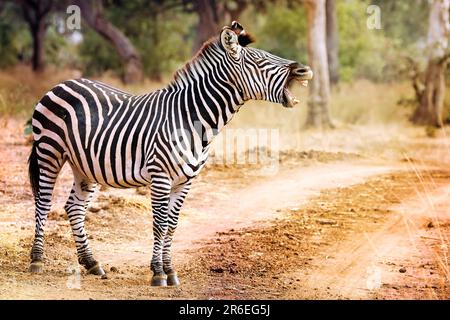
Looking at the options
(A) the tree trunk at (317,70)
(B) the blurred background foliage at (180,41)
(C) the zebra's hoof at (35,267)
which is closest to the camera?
(C) the zebra's hoof at (35,267)

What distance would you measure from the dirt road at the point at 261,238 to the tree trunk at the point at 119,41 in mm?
10955

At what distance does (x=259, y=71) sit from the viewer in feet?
19.3

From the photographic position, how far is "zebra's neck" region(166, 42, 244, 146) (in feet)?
19.6

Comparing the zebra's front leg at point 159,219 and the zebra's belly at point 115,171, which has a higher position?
the zebra's belly at point 115,171

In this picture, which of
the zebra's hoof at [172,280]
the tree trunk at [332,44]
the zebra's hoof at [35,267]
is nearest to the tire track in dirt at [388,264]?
the zebra's hoof at [172,280]

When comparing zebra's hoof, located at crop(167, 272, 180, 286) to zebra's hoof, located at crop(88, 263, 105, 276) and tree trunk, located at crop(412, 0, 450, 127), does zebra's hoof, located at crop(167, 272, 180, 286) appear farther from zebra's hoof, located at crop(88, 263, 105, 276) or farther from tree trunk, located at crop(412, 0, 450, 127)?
tree trunk, located at crop(412, 0, 450, 127)

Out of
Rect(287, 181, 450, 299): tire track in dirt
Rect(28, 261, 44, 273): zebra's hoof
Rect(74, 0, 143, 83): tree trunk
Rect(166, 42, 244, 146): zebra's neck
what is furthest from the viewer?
Rect(74, 0, 143, 83): tree trunk

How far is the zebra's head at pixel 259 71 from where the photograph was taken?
230 inches

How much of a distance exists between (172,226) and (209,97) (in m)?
1.01

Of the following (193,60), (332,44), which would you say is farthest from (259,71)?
(332,44)

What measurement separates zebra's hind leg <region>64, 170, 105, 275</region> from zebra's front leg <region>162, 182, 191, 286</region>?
2.03 ft

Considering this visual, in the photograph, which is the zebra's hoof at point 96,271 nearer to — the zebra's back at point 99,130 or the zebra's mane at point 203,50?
Result: the zebra's back at point 99,130

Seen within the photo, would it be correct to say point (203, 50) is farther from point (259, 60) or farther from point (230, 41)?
point (259, 60)

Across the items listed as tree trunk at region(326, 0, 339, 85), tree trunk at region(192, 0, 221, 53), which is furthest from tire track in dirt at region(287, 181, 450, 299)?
tree trunk at region(192, 0, 221, 53)
